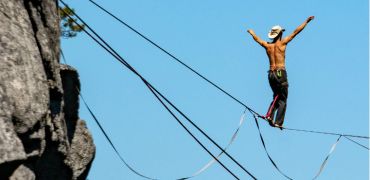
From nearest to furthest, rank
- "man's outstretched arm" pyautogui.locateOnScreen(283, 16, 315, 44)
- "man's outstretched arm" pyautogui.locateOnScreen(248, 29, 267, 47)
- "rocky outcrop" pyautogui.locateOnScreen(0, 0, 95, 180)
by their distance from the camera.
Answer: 1. "rocky outcrop" pyautogui.locateOnScreen(0, 0, 95, 180)
2. "man's outstretched arm" pyautogui.locateOnScreen(283, 16, 315, 44)
3. "man's outstretched arm" pyautogui.locateOnScreen(248, 29, 267, 47)

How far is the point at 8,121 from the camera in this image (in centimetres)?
1620

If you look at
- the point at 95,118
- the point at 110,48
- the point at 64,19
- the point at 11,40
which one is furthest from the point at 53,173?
the point at 64,19

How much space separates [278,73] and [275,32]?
0.99 metres

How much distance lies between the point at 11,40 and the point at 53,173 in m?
4.60

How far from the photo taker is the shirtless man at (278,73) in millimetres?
23812

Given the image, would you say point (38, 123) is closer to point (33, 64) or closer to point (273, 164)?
point (33, 64)

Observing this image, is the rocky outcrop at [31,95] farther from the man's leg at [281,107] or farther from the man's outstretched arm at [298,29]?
the man's outstretched arm at [298,29]

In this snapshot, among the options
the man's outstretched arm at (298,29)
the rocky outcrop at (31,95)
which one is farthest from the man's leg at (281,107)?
the rocky outcrop at (31,95)

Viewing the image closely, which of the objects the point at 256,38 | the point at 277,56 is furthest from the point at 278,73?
the point at 256,38

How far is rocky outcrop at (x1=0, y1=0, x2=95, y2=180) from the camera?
16.4 m

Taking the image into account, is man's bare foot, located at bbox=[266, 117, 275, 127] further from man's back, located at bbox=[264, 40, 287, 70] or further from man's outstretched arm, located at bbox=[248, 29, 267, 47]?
man's outstretched arm, located at bbox=[248, 29, 267, 47]

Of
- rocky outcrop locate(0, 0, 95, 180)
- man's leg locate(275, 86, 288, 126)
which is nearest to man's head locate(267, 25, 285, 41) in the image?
man's leg locate(275, 86, 288, 126)

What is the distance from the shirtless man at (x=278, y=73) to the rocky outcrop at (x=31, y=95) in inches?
191

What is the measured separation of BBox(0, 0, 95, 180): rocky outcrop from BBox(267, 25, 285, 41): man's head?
Result: 5.52 metres
